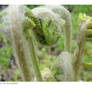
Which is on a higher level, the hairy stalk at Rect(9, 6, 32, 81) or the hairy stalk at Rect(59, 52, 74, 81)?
the hairy stalk at Rect(9, 6, 32, 81)

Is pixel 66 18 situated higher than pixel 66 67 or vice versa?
pixel 66 18

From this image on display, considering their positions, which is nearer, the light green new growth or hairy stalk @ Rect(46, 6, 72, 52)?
the light green new growth

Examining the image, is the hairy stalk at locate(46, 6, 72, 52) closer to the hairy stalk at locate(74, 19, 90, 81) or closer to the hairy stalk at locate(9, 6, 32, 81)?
the hairy stalk at locate(74, 19, 90, 81)
